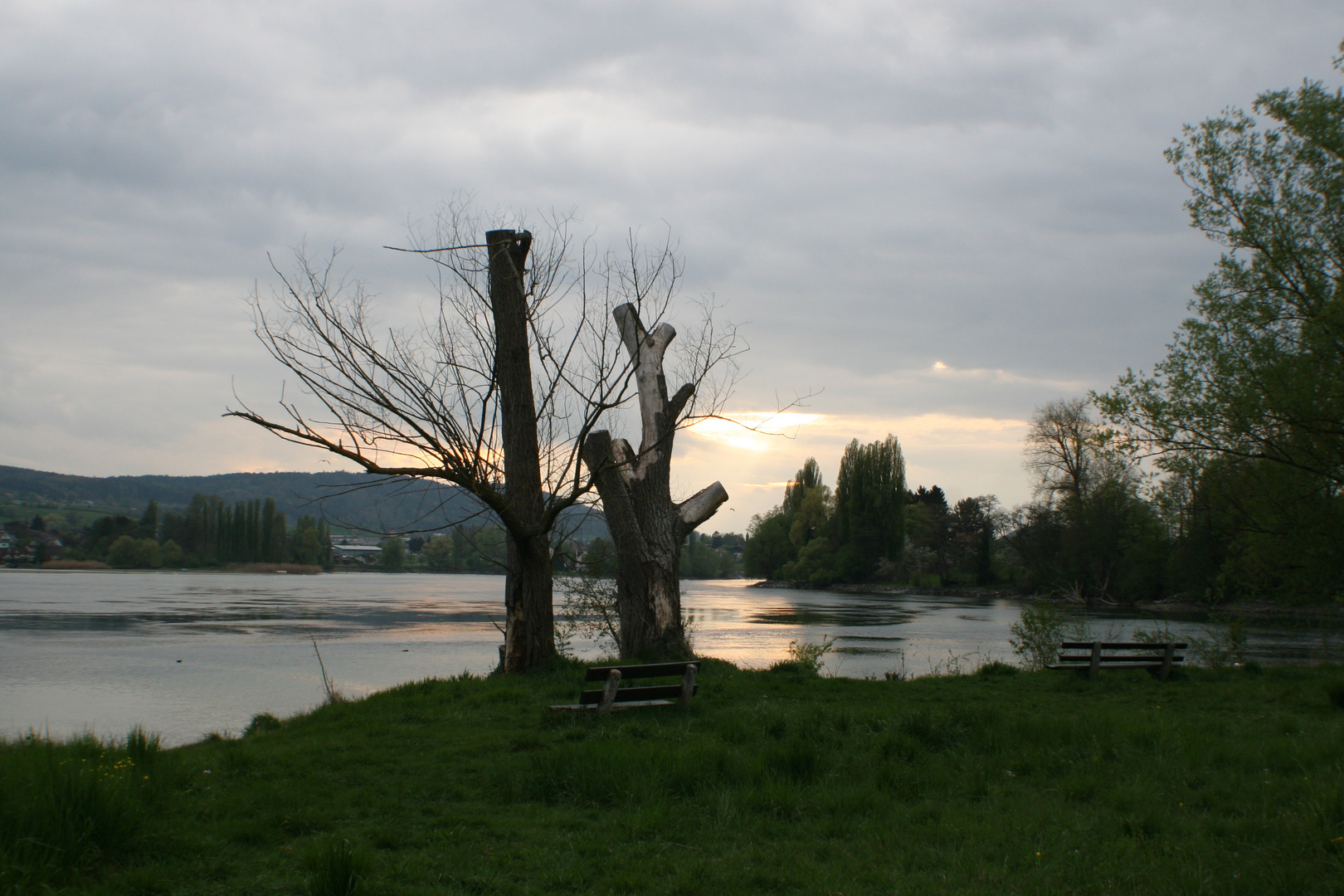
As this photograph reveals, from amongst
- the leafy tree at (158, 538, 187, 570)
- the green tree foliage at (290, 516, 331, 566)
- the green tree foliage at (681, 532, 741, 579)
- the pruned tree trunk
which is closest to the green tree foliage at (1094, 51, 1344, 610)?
the pruned tree trunk

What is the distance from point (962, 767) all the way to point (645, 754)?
2393 mm

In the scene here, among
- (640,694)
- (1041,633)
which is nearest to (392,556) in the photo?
(1041,633)

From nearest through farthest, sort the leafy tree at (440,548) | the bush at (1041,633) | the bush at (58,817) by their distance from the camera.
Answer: the bush at (58,817) → the leafy tree at (440,548) → the bush at (1041,633)

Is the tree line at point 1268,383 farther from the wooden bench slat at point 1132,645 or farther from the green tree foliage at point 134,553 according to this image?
the green tree foliage at point 134,553

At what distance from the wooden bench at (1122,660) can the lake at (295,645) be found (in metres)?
4.02

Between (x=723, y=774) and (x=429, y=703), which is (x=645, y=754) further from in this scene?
(x=429, y=703)

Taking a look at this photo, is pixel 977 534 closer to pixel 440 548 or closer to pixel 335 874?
pixel 440 548

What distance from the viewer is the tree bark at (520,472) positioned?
1077cm

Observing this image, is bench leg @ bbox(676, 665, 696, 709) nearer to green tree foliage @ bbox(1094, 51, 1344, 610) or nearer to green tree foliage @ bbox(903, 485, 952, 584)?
green tree foliage @ bbox(1094, 51, 1344, 610)

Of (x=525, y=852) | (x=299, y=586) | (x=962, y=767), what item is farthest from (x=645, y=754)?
(x=299, y=586)

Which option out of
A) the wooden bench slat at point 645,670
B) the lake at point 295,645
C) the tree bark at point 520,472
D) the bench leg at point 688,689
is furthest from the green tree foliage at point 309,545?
the bench leg at point 688,689

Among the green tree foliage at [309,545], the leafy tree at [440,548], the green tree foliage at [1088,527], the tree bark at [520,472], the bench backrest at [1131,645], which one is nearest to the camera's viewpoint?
the tree bark at [520,472]

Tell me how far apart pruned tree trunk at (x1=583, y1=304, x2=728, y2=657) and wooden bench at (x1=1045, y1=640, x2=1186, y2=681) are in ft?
19.3

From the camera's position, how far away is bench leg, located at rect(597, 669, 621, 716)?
25.5 feet
